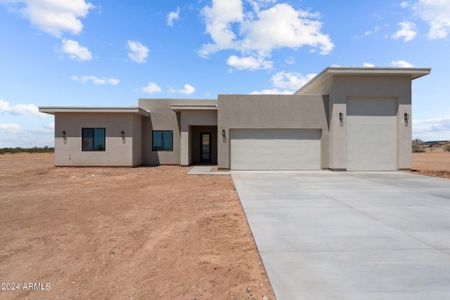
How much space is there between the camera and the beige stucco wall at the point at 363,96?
14.6 meters

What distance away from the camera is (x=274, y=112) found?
15.1 metres

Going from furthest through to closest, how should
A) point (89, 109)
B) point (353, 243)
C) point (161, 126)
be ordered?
point (161, 126), point (89, 109), point (353, 243)

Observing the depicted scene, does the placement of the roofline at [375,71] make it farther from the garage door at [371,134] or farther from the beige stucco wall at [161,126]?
the beige stucco wall at [161,126]

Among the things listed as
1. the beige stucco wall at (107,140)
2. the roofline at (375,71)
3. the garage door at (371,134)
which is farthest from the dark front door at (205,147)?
the garage door at (371,134)

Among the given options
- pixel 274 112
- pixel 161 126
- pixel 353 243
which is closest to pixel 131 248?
pixel 353 243

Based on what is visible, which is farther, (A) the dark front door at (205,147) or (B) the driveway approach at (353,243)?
(A) the dark front door at (205,147)

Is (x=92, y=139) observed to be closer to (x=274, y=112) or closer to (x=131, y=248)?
(x=274, y=112)

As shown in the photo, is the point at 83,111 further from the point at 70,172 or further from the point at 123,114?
the point at 70,172

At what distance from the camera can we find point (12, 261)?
13.7ft

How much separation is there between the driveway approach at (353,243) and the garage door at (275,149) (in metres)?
7.05

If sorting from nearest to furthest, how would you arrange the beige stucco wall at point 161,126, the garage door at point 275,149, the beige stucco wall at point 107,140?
the garage door at point 275,149 < the beige stucco wall at point 107,140 < the beige stucco wall at point 161,126

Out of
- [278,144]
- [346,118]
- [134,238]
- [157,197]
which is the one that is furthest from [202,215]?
[346,118]

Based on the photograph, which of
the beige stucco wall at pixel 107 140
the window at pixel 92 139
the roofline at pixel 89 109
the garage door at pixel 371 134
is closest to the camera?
the garage door at pixel 371 134

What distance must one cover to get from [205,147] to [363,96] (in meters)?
11.3
